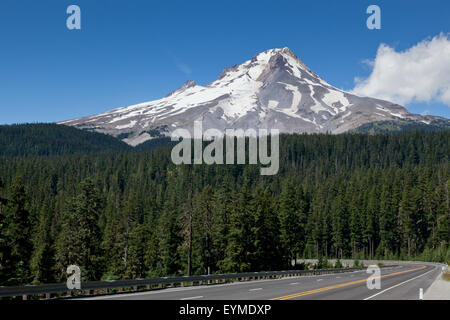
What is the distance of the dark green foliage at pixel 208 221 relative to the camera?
41.8m

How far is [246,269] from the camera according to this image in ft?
173

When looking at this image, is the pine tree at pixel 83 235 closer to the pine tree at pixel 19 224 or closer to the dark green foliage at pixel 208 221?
the dark green foliage at pixel 208 221

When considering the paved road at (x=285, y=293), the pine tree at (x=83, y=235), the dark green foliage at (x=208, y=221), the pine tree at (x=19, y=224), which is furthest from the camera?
the dark green foliage at (x=208, y=221)

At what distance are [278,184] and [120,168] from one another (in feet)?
235

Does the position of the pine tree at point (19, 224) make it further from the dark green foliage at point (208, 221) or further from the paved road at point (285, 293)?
the paved road at point (285, 293)

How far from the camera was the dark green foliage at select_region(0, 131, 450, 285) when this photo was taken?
137 ft

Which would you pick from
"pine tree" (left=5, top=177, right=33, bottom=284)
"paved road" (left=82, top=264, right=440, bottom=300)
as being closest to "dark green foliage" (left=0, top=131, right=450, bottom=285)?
"pine tree" (left=5, top=177, right=33, bottom=284)

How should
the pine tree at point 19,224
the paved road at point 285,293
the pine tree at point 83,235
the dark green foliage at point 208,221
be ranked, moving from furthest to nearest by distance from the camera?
the dark green foliage at point 208,221 → the pine tree at point 83,235 → the pine tree at point 19,224 → the paved road at point 285,293

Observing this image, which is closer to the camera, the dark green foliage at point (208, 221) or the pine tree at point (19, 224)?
the pine tree at point (19, 224)

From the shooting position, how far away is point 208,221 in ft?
179

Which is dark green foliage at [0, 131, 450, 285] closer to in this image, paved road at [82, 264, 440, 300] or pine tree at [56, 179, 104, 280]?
pine tree at [56, 179, 104, 280]

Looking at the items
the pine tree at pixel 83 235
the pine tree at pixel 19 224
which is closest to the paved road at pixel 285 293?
the pine tree at pixel 83 235
